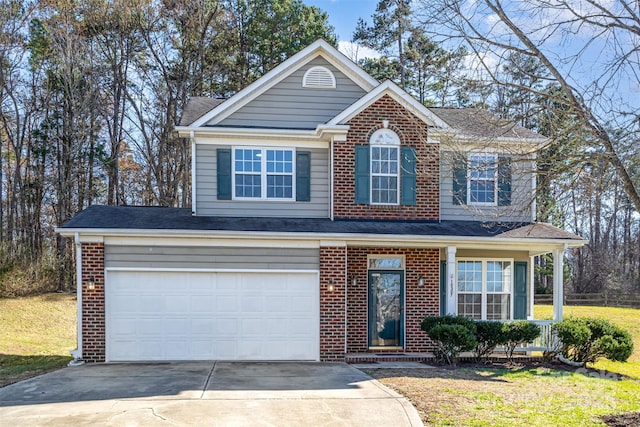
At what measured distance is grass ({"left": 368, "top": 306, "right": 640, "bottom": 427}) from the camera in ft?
23.3

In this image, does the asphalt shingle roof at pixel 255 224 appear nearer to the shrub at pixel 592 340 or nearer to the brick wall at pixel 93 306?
the brick wall at pixel 93 306

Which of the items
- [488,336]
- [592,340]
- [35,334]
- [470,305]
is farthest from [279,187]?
[35,334]

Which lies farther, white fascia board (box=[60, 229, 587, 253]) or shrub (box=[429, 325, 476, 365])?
white fascia board (box=[60, 229, 587, 253])

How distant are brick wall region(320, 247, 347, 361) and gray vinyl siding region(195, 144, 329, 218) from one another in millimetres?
1765

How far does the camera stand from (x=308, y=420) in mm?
Answer: 6934

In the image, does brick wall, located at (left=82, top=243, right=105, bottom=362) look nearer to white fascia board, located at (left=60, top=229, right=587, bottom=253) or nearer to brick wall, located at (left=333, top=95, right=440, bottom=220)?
white fascia board, located at (left=60, top=229, right=587, bottom=253)

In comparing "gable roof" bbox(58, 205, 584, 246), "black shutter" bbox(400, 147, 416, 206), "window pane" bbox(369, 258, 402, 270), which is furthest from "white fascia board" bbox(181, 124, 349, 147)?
"window pane" bbox(369, 258, 402, 270)

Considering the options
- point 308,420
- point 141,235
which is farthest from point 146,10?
point 308,420

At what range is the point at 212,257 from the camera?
36.9ft

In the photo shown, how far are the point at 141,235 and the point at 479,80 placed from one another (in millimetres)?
7390

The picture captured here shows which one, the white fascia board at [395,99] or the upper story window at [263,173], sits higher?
the white fascia board at [395,99]

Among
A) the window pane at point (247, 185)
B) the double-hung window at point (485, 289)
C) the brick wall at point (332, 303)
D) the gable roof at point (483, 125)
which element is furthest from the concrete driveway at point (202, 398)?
the gable roof at point (483, 125)

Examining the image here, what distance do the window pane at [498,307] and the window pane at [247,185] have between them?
21.5ft

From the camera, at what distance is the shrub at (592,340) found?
36.8ft
